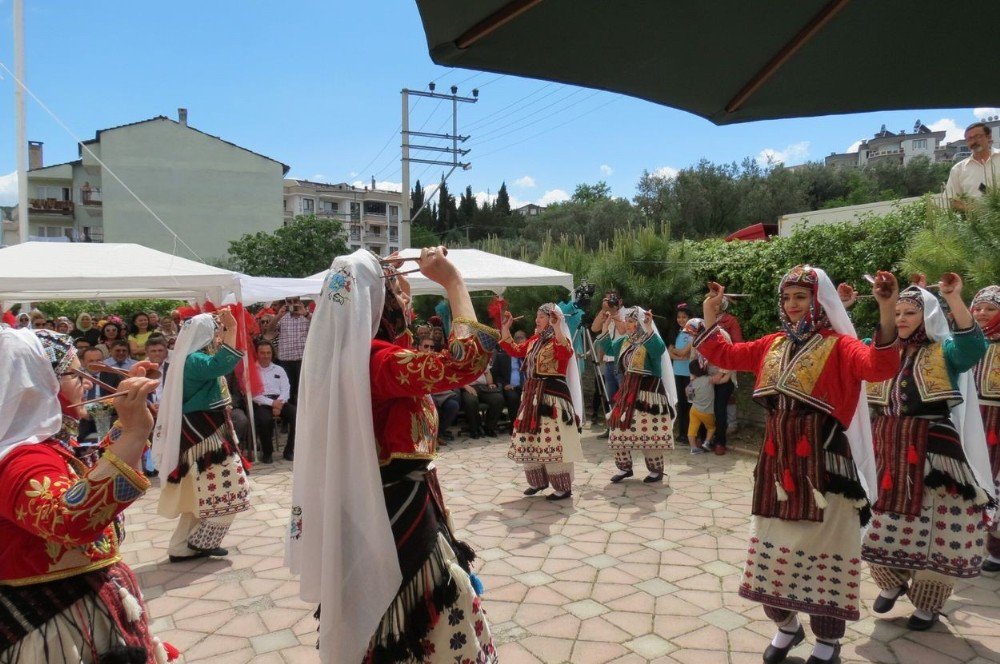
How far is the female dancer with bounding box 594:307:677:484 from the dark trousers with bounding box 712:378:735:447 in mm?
1807

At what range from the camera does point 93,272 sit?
758 cm

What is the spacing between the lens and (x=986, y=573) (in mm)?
4945

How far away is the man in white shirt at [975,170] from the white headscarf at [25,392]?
7152 millimetres

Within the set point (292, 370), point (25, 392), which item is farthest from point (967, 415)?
point (292, 370)

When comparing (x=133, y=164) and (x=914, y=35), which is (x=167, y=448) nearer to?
(x=914, y=35)

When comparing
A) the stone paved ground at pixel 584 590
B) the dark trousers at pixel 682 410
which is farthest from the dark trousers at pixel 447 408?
the dark trousers at pixel 682 410

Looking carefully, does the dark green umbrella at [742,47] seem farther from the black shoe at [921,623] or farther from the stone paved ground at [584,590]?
the black shoe at [921,623]

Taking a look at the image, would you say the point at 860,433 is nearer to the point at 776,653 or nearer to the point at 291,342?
the point at 776,653

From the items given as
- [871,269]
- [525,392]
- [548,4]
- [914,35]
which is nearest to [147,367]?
[548,4]

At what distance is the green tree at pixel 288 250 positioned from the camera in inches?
1411

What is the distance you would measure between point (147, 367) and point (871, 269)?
8.24 m

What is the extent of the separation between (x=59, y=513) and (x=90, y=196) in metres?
50.3

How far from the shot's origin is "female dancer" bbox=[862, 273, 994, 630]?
4012 millimetres

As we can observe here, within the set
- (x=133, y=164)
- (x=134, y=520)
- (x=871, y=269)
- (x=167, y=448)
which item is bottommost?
(x=134, y=520)
